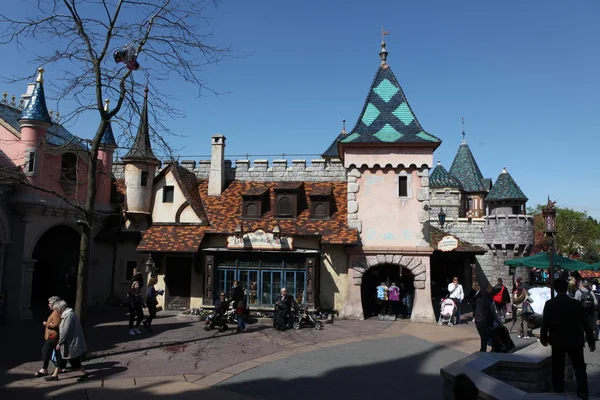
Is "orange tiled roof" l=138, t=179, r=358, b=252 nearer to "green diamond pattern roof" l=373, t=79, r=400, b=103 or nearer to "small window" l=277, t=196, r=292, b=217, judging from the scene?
"small window" l=277, t=196, r=292, b=217

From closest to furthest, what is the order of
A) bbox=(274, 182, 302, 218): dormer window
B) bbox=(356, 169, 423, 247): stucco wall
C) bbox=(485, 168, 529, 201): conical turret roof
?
bbox=(356, 169, 423, 247): stucco wall
bbox=(274, 182, 302, 218): dormer window
bbox=(485, 168, 529, 201): conical turret roof

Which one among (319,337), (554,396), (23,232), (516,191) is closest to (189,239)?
(23,232)

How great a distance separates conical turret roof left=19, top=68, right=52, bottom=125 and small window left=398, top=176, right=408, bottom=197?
1358cm

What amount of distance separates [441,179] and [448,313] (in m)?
25.4

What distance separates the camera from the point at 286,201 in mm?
19859

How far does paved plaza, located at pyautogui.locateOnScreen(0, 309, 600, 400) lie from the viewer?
8.56m

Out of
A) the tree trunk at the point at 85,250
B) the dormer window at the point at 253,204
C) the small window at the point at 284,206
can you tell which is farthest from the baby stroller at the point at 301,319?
the tree trunk at the point at 85,250

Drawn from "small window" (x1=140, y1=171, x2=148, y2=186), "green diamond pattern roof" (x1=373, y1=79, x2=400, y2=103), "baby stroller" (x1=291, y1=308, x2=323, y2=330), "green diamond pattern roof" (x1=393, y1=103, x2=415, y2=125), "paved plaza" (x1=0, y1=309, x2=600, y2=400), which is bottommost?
"paved plaza" (x1=0, y1=309, x2=600, y2=400)

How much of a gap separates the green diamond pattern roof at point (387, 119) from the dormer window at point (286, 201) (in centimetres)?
307

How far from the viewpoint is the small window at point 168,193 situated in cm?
1997

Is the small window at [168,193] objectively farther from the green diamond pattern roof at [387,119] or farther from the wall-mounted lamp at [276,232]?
the green diamond pattern roof at [387,119]

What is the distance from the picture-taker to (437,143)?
724 inches

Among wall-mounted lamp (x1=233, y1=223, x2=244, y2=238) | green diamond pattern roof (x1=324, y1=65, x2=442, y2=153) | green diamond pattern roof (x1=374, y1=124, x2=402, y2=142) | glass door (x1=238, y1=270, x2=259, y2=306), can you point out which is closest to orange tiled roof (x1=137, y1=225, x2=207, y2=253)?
wall-mounted lamp (x1=233, y1=223, x2=244, y2=238)

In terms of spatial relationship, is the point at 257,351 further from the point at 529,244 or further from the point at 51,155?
the point at 529,244
